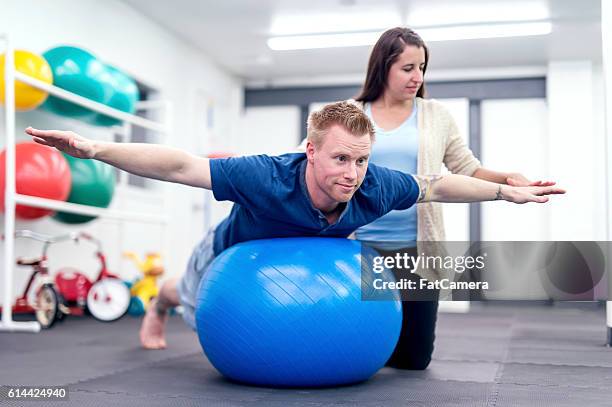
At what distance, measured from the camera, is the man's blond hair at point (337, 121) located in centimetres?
228

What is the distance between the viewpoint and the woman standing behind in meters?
2.89

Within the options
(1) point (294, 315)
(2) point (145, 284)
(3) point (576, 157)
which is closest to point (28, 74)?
(2) point (145, 284)

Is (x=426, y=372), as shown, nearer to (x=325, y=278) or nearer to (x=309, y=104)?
(x=325, y=278)

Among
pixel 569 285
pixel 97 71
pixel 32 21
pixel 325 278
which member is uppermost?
pixel 32 21

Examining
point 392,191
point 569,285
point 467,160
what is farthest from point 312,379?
point 569,285

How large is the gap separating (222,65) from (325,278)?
7136 millimetres

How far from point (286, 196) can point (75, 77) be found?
3.32m

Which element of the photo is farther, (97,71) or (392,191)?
(97,71)

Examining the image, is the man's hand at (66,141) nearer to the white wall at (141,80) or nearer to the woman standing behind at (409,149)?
the woman standing behind at (409,149)

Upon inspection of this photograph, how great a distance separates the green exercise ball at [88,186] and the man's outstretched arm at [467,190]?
323 centimetres

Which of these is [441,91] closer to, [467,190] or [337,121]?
[467,190]

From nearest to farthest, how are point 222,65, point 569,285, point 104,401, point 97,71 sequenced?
point 104,401, point 97,71, point 569,285, point 222,65

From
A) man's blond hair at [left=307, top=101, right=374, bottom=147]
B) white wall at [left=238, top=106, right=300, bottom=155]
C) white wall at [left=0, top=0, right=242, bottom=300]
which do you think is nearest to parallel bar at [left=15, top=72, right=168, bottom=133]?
white wall at [left=0, top=0, right=242, bottom=300]

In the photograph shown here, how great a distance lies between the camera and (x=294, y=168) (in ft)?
7.83
